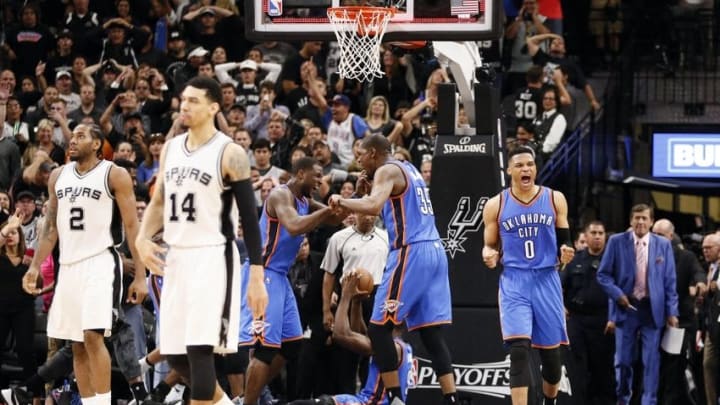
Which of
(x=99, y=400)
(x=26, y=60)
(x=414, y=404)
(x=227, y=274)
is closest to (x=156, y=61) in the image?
(x=26, y=60)

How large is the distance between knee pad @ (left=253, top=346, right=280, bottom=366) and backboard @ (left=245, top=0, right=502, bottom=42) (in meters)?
2.62

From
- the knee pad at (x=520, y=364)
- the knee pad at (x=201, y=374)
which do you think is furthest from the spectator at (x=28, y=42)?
the knee pad at (x=201, y=374)

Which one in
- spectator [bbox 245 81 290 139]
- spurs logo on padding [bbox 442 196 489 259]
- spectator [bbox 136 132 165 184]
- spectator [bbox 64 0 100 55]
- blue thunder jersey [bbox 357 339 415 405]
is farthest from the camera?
spectator [bbox 64 0 100 55]

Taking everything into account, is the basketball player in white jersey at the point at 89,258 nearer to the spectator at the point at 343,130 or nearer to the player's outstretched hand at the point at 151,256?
the player's outstretched hand at the point at 151,256

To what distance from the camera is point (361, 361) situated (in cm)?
1561

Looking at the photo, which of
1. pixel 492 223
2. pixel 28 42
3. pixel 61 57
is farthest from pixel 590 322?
pixel 28 42

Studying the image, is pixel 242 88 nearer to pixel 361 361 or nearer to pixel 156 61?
pixel 156 61

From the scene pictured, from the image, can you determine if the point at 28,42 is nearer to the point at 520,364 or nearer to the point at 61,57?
the point at 61,57

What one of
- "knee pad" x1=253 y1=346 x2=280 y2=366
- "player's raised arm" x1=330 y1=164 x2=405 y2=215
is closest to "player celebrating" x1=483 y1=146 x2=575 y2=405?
"player's raised arm" x1=330 y1=164 x2=405 y2=215

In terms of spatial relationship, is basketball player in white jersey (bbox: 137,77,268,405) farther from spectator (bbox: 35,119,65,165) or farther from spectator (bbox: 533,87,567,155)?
spectator (bbox: 533,87,567,155)

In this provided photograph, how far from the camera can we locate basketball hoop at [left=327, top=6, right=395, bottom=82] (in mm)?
12922

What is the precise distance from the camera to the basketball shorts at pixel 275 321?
1233 cm

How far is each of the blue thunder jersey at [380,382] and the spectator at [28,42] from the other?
10.5m

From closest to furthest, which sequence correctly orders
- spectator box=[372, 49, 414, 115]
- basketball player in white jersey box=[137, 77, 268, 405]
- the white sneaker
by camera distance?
A: basketball player in white jersey box=[137, 77, 268, 405] → the white sneaker → spectator box=[372, 49, 414, 115]
